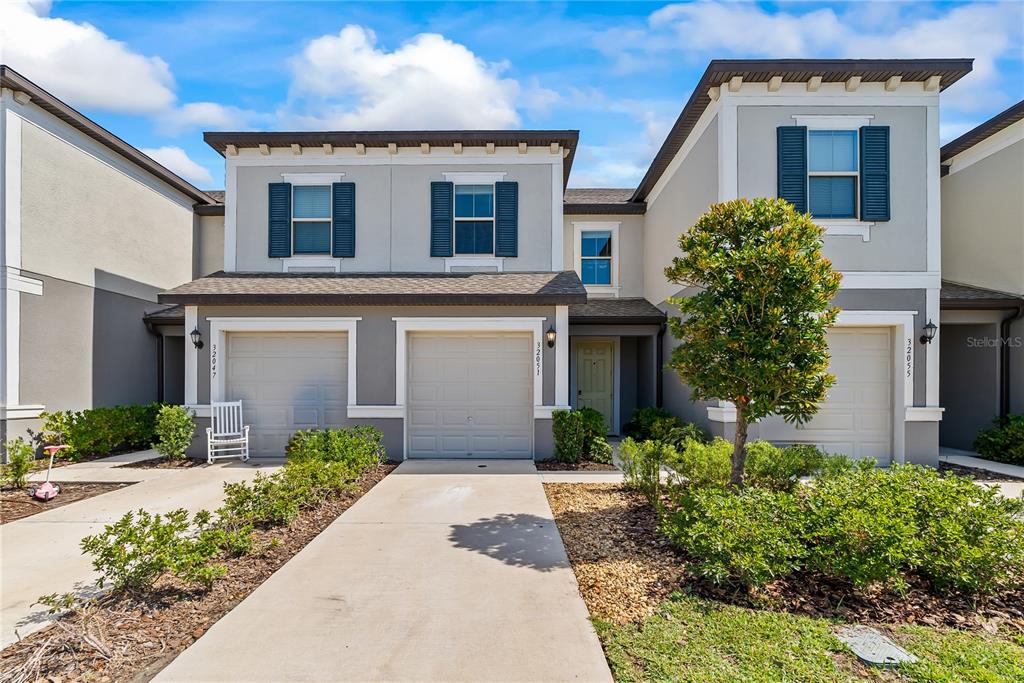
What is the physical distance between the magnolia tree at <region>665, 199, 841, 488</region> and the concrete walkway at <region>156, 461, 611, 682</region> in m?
2.55

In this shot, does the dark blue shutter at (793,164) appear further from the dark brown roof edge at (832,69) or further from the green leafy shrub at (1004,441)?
the green leafy shrub at (1004,441)

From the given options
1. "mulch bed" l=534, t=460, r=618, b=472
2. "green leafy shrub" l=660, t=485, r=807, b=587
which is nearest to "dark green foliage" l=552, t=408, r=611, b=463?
Answer: "mulch bed" l=534, t=460, r=618, b=472

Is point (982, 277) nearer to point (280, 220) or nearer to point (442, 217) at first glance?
point (442, 217)

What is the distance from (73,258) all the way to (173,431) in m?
4.26

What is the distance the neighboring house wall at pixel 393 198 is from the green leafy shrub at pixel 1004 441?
9019 mm

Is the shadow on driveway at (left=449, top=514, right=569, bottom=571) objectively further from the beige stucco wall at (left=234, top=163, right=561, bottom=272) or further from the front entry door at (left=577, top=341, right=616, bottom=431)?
the front entry door at (left=577, top=341, right=616, bottom=431)

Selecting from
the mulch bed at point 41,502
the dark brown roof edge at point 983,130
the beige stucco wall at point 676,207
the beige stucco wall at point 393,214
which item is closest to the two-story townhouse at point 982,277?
the dark brown roof edge at point 983,130

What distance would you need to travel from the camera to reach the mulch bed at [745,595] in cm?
364

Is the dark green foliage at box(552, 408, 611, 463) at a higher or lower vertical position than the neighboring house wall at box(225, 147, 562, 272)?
lower

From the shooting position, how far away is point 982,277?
10688 mm

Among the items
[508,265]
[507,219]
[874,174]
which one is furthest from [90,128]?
[874,174]

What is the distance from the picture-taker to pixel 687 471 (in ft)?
20.0

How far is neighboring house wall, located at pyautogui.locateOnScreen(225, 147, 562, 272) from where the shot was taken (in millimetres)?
10406

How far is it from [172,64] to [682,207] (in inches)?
374
